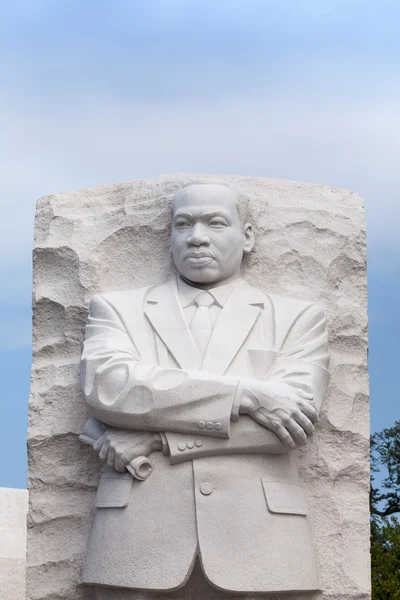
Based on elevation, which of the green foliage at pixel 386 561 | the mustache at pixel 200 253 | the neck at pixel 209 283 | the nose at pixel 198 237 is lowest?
the green foliage at pixel 386 561

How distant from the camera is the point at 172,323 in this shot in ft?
21.6

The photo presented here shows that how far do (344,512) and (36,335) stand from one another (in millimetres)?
2143

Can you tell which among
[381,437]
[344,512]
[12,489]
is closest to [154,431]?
[344,512]

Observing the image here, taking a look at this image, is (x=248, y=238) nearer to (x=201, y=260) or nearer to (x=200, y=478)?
(x=201, y=260)

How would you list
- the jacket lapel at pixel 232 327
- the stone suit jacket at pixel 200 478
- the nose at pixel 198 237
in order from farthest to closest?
the nose at pixel 198 237
the jacket lapel at pixel 232 327
the stone suit jacket at pixel 200 478

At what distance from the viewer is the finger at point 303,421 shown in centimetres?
619

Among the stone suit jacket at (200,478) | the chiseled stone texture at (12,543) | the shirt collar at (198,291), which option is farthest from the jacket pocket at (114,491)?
the chiseled stone texture at (12,543)

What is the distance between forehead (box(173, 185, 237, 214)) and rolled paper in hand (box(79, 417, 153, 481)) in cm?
134

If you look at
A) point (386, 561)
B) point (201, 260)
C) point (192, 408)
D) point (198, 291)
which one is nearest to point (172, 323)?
point (198, 291)

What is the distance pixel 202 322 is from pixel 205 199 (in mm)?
737

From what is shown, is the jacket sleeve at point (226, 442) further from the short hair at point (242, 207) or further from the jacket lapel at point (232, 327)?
the short hair at point (242, 207)

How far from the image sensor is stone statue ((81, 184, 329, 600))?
6066 mm

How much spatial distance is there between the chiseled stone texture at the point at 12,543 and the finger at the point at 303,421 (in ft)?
12.7

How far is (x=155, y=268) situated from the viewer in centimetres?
706
